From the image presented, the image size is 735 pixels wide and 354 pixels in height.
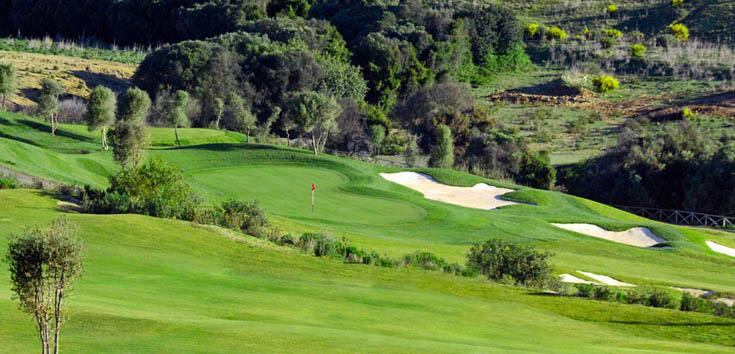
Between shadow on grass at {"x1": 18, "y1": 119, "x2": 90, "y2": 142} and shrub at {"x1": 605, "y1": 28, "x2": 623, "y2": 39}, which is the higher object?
shrub at {"x1": 605, "y1": 28, "x2": 623, "y2": 39}

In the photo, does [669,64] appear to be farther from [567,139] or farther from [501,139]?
[501,139]

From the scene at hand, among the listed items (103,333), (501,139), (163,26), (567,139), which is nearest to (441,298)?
(103,333)

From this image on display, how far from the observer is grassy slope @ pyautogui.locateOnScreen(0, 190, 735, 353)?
23000 millimetres

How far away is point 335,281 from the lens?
3241 cm

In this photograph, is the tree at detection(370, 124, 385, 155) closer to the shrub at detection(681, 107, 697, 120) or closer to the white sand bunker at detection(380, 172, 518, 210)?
the white sand bunker at detection(380, 172, 518, 210)

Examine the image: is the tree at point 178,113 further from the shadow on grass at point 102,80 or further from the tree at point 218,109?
the shadow on grass at point 102,80

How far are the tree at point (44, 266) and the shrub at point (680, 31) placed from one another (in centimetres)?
11577

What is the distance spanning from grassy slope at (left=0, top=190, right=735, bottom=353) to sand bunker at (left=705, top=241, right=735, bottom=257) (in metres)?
25.4

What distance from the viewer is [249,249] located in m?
36.2

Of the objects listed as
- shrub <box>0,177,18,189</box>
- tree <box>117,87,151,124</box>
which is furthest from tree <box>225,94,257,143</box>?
shrub <box>0,177,18,189</box>

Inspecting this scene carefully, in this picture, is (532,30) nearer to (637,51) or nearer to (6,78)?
(637,51)

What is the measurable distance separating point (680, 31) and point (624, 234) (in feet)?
260

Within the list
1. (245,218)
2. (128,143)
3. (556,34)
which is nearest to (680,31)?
A: (556,34)

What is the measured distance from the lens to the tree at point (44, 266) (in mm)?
19516
